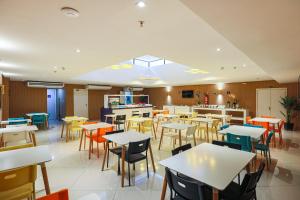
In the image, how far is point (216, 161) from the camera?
6.17 feet

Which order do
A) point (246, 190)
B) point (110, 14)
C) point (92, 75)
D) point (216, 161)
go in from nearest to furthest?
point (246, 190) → point (110, 14) → point (216, 161) → point (92, 75)

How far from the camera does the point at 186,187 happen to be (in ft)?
4.94

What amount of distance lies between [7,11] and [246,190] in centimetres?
302

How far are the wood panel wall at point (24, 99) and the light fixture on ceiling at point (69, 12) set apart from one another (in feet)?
30.5

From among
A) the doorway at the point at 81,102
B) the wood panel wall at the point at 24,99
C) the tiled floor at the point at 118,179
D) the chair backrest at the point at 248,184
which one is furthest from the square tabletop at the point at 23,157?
the doorway at the point at 81,102

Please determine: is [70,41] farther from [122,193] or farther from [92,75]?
[92,75]

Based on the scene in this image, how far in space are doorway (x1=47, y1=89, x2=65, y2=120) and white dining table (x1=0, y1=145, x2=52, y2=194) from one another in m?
9.30

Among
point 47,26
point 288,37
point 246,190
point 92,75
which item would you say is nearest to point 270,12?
point 288,37

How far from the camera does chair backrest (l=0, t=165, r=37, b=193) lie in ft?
5.46

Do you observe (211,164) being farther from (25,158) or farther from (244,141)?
(25,158)

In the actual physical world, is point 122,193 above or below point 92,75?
below

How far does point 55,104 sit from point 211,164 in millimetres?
11979

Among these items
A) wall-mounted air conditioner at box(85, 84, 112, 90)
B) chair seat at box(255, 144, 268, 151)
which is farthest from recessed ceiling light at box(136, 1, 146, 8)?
wall-mounted air conditioner at box(85, 84, 112, 90)

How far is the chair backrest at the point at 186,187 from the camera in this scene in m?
1.43
